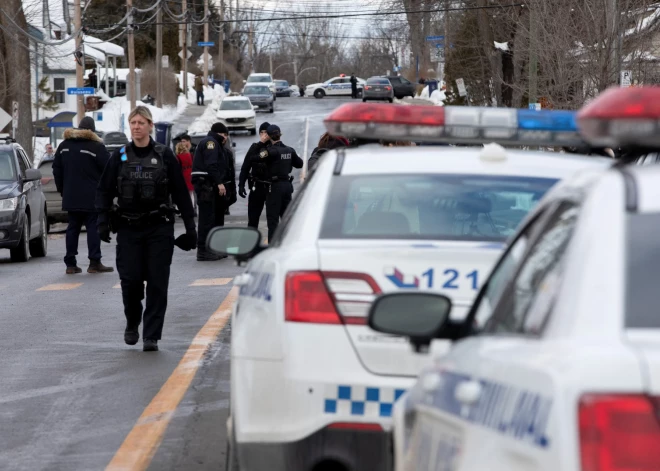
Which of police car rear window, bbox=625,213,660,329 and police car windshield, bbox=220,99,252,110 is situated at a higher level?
police car rear window, bbox=625,213,660,329

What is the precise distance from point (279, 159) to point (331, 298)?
13.6 m

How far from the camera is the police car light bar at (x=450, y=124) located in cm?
546

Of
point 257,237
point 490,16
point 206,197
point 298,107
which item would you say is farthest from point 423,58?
point 257,237

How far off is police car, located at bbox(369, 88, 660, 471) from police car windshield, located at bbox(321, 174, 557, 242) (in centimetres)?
193

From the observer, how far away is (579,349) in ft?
8.16

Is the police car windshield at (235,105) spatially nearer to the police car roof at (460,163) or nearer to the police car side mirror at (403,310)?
the police car roof at (460,163)

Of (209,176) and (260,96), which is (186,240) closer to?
(209,176)

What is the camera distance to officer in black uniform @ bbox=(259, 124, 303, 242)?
1831 centimetres

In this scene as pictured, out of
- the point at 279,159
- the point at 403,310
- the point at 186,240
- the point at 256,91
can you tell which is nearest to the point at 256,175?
the point at 279,159

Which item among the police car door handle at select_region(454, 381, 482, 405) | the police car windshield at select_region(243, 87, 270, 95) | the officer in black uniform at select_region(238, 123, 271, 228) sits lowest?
the officer in black uniform at select_region(238, 123, 271, 228)

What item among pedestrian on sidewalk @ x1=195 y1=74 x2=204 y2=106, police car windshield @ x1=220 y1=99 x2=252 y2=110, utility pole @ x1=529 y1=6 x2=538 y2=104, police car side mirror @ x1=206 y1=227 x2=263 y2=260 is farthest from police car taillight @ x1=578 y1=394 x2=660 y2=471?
pedestrian on sidewalk @ x1=195 y1=74 x2=204 y2=106

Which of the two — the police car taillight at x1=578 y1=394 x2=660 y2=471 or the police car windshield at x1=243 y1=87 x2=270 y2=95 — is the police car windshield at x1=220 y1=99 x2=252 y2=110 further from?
the police car taillight at x1=578 y1=394 x2=660 y2=471

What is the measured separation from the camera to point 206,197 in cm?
1820

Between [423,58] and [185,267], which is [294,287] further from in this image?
[423,58]
